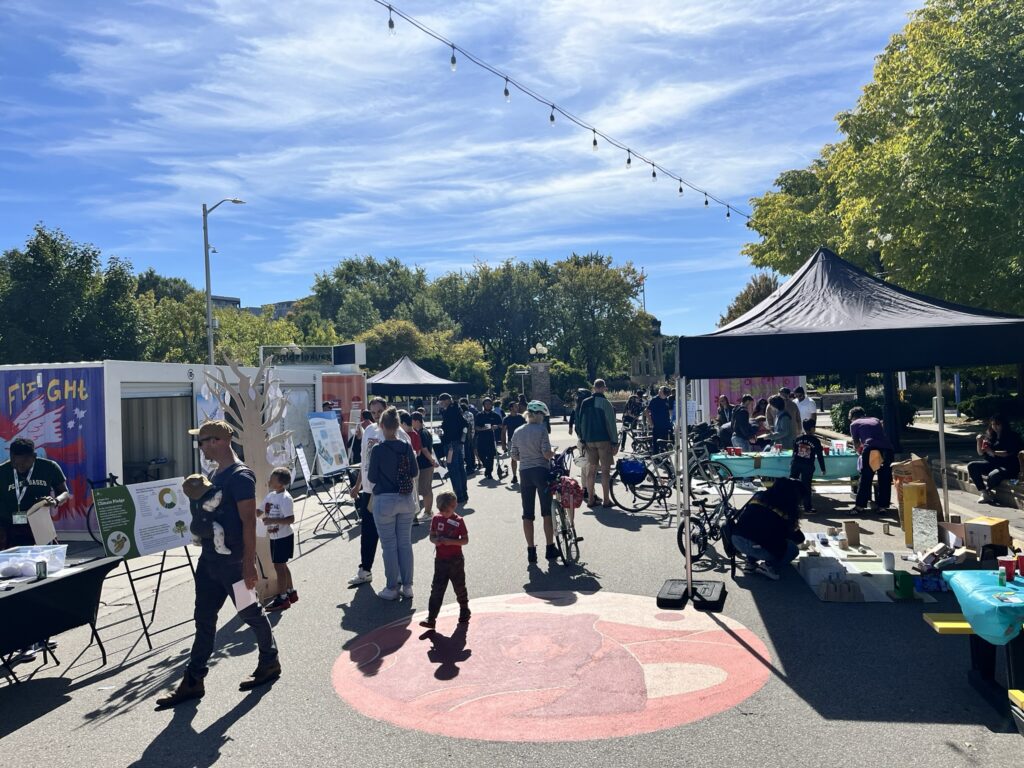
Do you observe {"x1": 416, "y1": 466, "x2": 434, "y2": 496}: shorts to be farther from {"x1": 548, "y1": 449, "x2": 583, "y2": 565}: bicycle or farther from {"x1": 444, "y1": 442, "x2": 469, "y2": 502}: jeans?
{"x1": 548, "y1": 449, "x2": 583, "y2": 565}: bicycle

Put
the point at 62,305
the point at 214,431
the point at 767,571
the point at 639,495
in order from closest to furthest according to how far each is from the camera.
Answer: the point at 214,431, the point at 767,571, the point at 639,495, the point at 62,305

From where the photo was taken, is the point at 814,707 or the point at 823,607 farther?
the point at 823,607

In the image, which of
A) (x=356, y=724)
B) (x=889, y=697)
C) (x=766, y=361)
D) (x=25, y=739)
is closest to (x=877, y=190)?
(x=766, y=361)

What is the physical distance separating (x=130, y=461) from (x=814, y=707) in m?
14.5

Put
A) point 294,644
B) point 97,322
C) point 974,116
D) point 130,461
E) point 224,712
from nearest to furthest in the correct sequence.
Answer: point 224,712, point 294,644, point 974,116, point 130,461, point 97,322

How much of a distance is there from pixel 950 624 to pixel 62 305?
3652 centimetres

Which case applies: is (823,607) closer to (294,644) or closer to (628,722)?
(628,722)

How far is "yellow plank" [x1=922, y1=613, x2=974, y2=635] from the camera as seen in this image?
5.09 m

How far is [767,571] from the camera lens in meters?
7.93

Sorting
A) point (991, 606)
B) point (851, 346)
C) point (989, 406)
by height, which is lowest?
point (991, 606)

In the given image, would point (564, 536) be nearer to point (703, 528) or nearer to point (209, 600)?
point (703, 528)

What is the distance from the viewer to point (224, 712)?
512 centimetres

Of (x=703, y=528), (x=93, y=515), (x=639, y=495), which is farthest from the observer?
(x=639, y=495)

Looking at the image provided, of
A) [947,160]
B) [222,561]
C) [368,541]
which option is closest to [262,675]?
[222,561]
